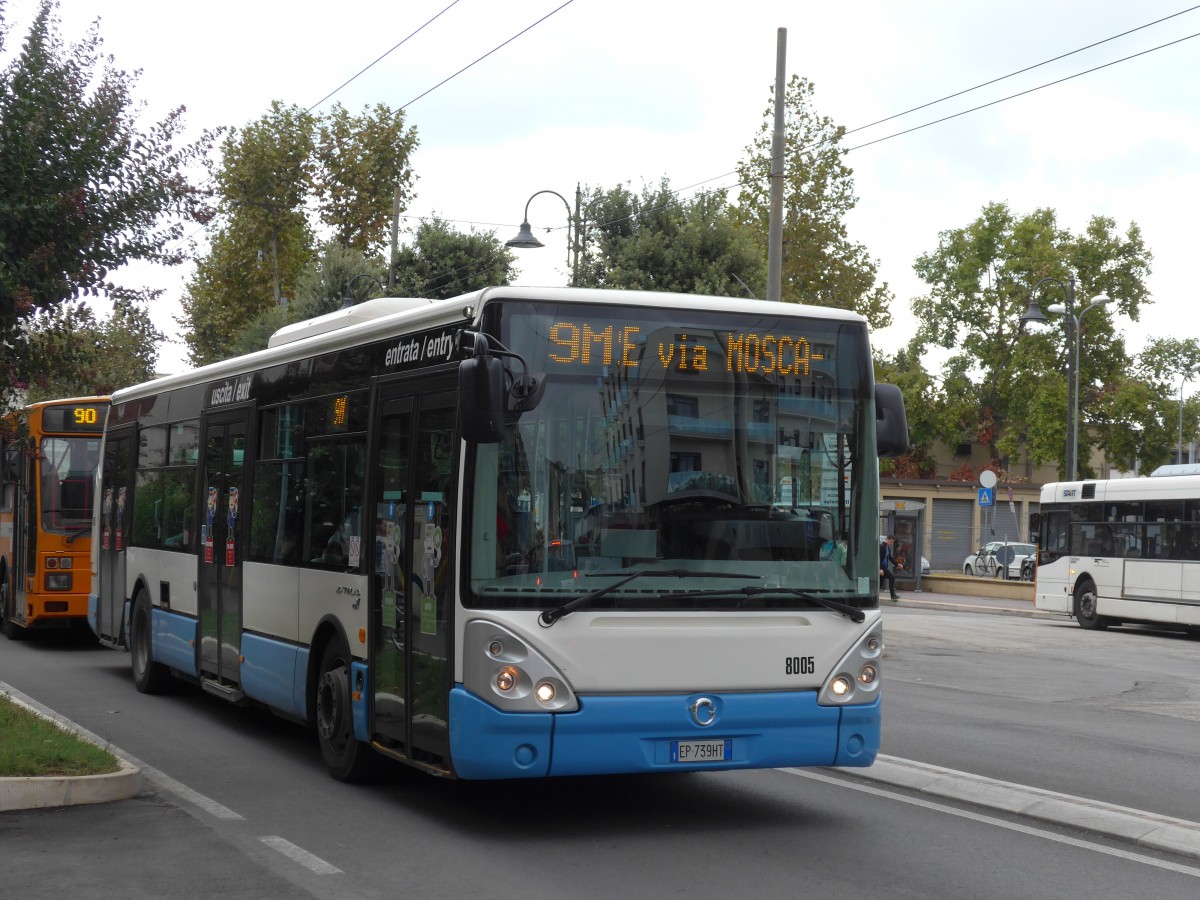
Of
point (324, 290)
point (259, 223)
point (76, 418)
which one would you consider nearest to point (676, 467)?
point (76, 418)

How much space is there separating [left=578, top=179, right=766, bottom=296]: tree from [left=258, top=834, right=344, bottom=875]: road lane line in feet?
104

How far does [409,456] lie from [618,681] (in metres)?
1.96

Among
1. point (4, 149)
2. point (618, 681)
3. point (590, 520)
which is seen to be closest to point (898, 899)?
point (618, 681)

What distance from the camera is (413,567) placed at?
8.80 m

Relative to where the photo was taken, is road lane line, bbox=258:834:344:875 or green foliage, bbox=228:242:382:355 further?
green foliage, bbox=228:242:382:355

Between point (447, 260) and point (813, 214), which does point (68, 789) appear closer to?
point (447, 260)

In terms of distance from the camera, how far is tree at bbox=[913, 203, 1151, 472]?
2810 inches

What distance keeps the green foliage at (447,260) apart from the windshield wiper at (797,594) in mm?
36261

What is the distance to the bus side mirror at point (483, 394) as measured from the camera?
7.73 meters

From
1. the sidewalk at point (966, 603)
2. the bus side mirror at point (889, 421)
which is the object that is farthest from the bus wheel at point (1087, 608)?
the bus side mirror at point (889, 421)

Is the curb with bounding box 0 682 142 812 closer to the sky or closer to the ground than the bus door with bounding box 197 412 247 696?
closer to the ground

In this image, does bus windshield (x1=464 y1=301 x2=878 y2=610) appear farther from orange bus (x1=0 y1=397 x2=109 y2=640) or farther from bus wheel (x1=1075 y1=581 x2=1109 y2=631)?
bus wheel (x1=1075 y1=581 x2=1109 y2=631)

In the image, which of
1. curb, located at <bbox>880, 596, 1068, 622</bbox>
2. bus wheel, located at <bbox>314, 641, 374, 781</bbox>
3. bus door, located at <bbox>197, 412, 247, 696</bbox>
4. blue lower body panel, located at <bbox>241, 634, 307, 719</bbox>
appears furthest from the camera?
curb, located at <bbox>880, 596, 1068, 622</bbox>

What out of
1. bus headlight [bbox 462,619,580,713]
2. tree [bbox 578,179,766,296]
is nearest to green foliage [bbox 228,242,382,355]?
tree [bbox 578,179,766,296]
